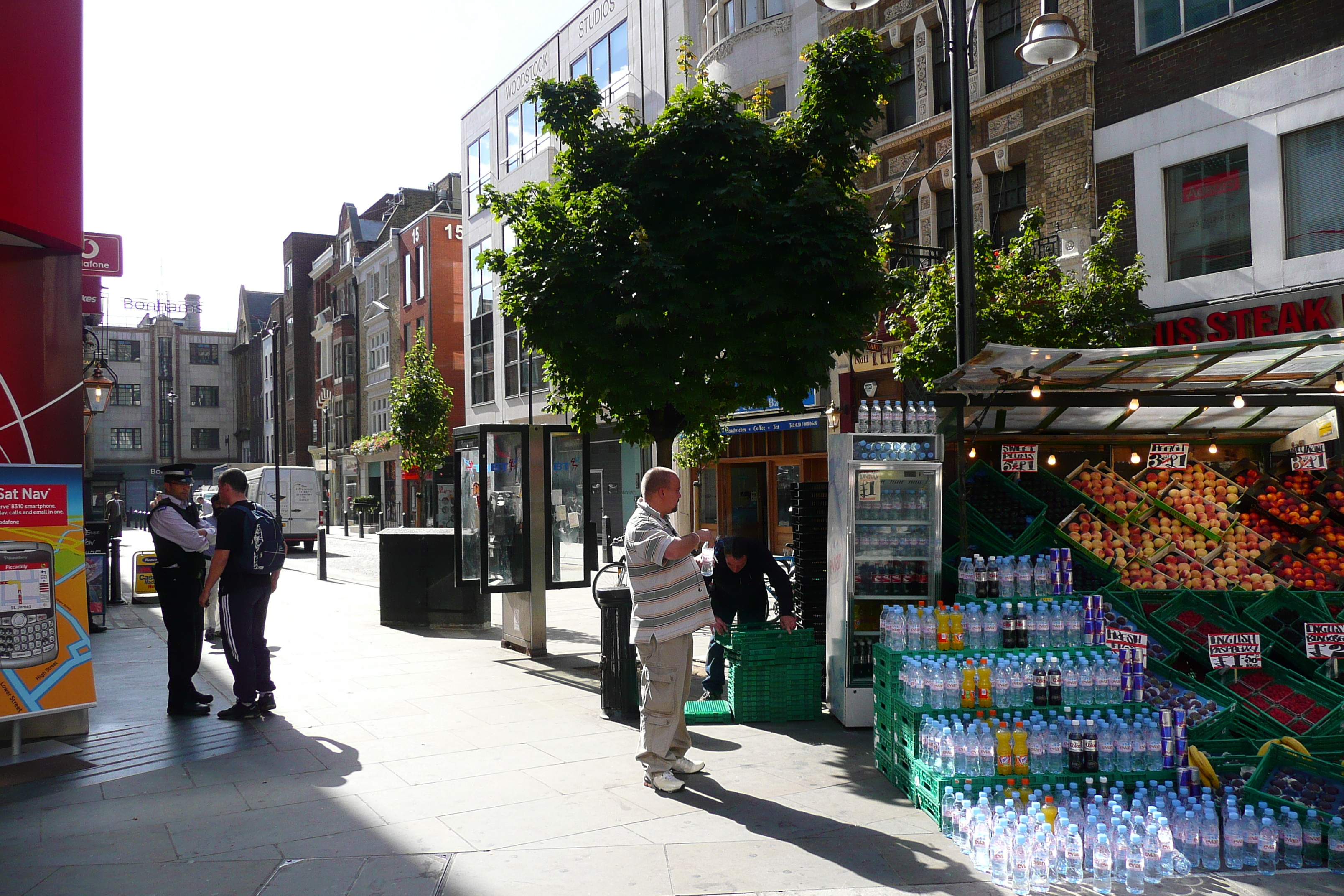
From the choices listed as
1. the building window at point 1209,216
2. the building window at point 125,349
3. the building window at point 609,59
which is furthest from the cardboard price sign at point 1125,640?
the building window at point 125,349

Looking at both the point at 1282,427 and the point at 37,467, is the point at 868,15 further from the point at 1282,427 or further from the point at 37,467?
the point at 37,467

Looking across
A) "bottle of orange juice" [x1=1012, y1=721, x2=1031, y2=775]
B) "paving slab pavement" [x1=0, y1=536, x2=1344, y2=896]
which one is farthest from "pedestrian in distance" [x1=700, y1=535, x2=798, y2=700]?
"bottle of orange juice" [x1=1012, y1=721, x2=1031, y2=775]

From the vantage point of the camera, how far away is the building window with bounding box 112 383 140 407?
76.2 meters

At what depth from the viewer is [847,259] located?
809 centimetres

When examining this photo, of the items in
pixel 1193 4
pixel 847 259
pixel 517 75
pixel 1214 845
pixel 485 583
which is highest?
pixel 517 75

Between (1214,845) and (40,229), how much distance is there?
8741 millimetres

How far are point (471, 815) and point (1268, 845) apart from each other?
412cm

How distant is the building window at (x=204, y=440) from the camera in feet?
260

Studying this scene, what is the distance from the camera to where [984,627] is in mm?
6168

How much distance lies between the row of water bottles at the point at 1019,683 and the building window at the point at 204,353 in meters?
85.3

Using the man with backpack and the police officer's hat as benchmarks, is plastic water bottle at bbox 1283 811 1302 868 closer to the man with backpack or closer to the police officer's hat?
the man with backpack

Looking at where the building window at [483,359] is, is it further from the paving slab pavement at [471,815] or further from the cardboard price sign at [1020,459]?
the cardboard price sign at [1020,459]

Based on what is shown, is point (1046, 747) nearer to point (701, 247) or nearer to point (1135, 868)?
point (1135, 868)

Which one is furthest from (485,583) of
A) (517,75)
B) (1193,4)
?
(517,75)
